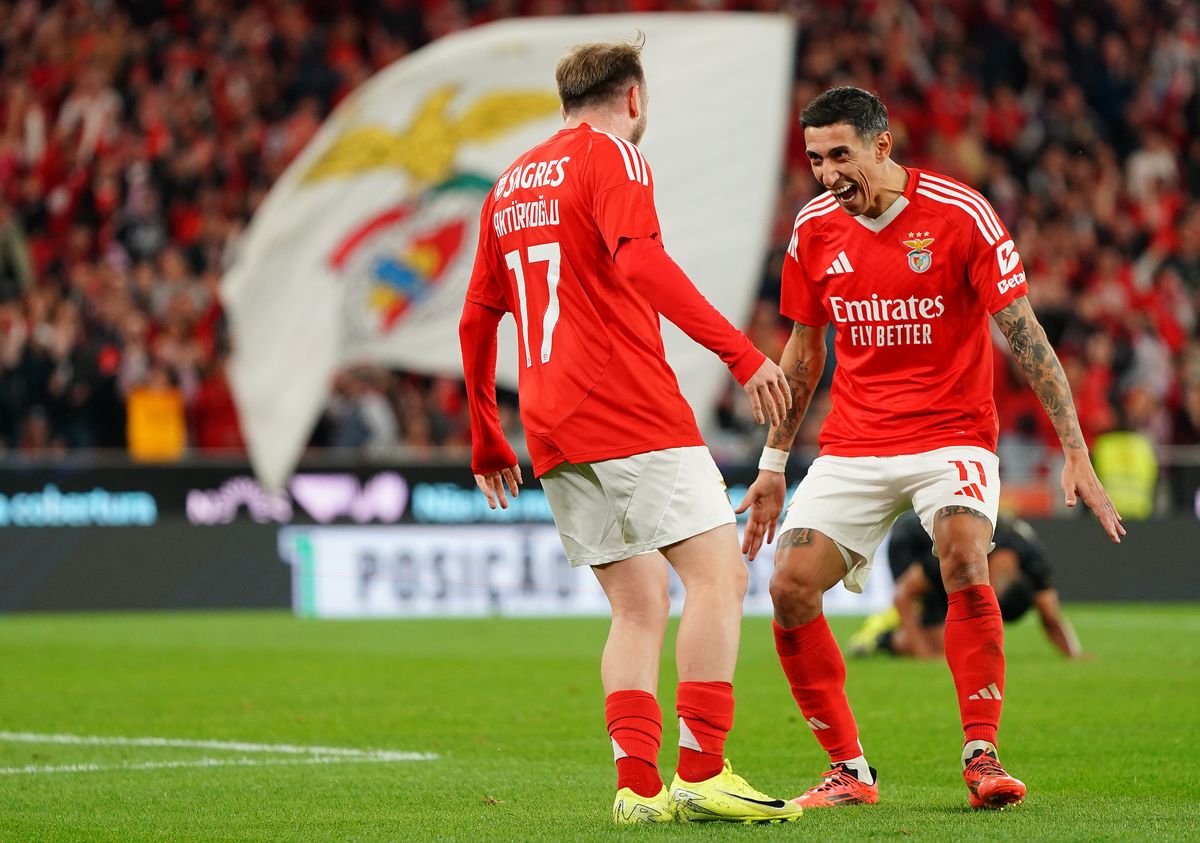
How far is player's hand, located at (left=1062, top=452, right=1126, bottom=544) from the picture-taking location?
19.2ft

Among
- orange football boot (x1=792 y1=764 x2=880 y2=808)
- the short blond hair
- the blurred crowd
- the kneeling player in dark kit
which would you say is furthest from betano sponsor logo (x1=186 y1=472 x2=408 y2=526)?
the short blond hair

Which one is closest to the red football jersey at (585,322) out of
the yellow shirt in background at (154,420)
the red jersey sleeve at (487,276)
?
the red jersey sleeve at (487,276)

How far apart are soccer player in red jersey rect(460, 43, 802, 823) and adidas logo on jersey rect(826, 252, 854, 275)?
2.89ft

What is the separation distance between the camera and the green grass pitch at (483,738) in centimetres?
573

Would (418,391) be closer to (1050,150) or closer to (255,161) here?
(255,161)

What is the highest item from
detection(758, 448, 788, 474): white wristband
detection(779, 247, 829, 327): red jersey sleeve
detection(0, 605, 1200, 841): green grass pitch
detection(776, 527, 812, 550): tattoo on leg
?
detection(779, 247, 829, 327): red jersey sleeve

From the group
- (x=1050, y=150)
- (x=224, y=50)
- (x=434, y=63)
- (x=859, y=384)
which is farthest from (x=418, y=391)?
(x=859, y=384)

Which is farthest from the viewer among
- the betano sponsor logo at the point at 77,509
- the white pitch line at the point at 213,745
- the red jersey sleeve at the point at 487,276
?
A: the betano sponsor logo at the point at 77,509

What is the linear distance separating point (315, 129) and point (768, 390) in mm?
17989

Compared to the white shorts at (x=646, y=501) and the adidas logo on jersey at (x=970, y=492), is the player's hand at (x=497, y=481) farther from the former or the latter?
the adidas logo on jersey at (x=970, y=492)

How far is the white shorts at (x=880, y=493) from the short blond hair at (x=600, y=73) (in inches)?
56.8

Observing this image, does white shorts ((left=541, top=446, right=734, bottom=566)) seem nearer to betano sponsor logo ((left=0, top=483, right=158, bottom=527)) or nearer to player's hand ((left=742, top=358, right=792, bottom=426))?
player's hand ((left=742, top=358, right=792, bottom=426))

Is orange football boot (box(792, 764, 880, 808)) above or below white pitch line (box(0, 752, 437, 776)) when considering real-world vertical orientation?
above

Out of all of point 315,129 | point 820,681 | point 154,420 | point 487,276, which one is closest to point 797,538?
point 820,681
